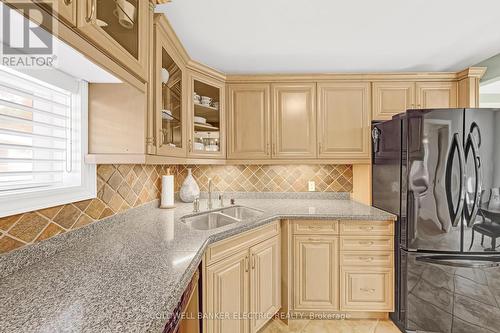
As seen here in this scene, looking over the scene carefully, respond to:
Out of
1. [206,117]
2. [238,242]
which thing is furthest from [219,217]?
[206,117]

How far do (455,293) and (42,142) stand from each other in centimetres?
276

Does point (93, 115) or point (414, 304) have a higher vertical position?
point (93, 115)

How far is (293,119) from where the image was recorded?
97.5 inches

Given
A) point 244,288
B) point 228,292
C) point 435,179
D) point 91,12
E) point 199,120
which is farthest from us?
point 199,120

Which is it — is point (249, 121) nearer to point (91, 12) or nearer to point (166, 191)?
point (166, 191)

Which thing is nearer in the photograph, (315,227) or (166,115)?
(166,115)

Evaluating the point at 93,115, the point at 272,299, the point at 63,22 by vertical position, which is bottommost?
the point at 272,299

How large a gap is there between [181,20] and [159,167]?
122cm

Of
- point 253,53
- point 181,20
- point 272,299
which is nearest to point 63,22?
point 181,20

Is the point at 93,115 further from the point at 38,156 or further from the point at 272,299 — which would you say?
the point at 272,299

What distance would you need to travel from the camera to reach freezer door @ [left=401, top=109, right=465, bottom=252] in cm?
177

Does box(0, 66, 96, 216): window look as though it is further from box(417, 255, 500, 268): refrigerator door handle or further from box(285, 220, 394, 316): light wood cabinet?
box(417, 255, 500, 268): refrigerator door handle

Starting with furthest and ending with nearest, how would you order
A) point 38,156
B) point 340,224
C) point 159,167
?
point 159,167 → point 340,224 → point 38,156

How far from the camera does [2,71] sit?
36.9 inches
